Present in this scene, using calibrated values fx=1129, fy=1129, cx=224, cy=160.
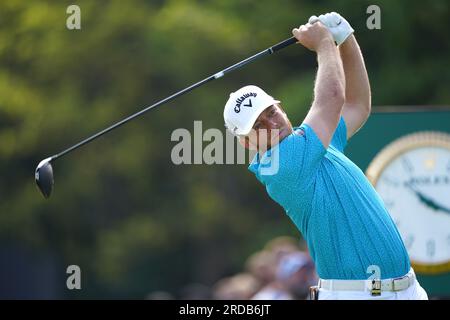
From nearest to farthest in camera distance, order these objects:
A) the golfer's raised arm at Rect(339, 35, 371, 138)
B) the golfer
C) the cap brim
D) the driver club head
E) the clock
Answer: the golfer, the cap brim, the golfer's raised arm at Rect(339, 35, 371, 138), the driver club head, the clock

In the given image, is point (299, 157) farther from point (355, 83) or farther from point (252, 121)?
point (355, 83)

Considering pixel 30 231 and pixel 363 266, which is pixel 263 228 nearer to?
pixel 30 231

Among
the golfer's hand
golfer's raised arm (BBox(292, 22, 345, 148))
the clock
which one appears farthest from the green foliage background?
golfer's raised arm (BBox(292, 22, 345, 148))

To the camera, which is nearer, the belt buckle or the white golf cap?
the belt buckle

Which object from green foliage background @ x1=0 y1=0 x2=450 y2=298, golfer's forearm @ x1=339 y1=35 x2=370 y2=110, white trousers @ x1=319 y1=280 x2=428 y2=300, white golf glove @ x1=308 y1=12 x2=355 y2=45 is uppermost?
green foliage background @ x1=0 y1=0 x2=450 y2=298

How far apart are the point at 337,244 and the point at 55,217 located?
1369cm

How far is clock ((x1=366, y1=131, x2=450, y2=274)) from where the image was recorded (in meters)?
7.30

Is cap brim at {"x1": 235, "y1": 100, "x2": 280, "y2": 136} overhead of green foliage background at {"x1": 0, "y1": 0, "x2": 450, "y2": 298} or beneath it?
beneath

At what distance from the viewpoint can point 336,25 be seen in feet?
19.3

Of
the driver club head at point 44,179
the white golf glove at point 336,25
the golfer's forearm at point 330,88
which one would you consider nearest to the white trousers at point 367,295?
A: the golfer's forearm at point 330,88

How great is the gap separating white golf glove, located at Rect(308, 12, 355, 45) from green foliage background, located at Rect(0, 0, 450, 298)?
932 cm

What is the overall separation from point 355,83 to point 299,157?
934 mm

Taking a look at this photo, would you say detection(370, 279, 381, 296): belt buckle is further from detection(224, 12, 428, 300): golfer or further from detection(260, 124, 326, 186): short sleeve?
detection(260, 124, 326, 186): short sleeve

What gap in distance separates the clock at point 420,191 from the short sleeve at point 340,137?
1.44m
